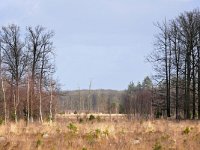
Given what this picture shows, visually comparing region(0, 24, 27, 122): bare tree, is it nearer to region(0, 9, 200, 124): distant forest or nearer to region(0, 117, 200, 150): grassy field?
region(0, 9, 200, 124): distant forest

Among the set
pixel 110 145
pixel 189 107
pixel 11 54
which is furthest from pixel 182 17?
pixel 110 145

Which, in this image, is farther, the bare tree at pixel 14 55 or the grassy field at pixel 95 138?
the bare tree at pixel 14 55

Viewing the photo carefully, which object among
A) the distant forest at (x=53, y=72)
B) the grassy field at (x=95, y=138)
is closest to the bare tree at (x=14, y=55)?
the distant forest at (x=53, y=72)

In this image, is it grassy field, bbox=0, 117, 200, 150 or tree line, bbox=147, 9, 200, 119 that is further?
tree line, bbox=147, 9, 200, 119

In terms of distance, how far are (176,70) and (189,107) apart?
3.77 m

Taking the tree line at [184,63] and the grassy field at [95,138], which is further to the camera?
the tree line at [184,63]

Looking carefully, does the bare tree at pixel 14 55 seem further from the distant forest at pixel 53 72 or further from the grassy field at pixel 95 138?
the grassy field at pixel 95 138

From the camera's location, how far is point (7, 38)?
4438 centimetres

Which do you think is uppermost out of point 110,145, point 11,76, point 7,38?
point 7,38

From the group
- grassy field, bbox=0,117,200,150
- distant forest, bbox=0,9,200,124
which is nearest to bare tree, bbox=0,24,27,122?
distant forest, bbox=0,9,200,124

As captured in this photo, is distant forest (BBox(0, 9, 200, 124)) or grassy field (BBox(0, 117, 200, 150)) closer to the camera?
grassy field (BBox(0, 117, 200, 150))

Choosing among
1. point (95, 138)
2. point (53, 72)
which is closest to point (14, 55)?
point (53, 72)

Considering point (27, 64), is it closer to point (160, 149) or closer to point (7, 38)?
point (7, 38)

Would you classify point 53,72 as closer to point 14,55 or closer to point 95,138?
point 14,55
